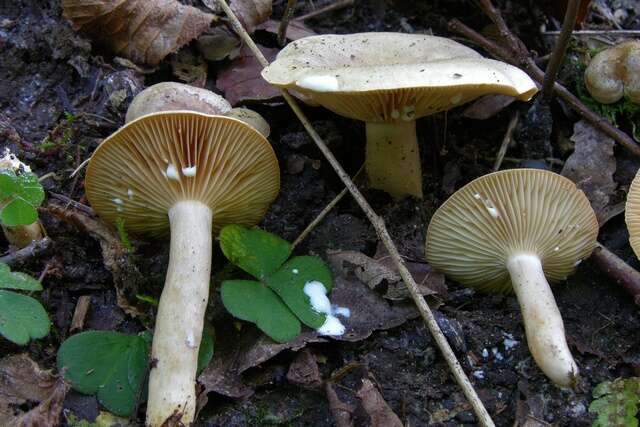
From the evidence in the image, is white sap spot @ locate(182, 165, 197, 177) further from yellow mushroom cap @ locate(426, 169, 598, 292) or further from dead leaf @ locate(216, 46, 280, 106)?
yellow mushroom cap @ locate(426, 169, 598, 292)

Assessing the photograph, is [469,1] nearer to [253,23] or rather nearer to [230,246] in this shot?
[253,23]

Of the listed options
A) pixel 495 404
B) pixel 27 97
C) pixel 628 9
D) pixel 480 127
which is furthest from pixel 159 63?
pixel 628 9

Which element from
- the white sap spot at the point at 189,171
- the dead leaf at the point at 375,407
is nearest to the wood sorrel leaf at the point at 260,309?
the dead leaf at the point at 375,407

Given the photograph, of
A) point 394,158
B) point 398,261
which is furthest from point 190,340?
point 394,158

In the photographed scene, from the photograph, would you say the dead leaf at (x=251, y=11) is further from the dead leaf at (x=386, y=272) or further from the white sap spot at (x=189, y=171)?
the dead leaf at (x=386, y=272)

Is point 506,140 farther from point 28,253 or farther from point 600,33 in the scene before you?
point 28,253

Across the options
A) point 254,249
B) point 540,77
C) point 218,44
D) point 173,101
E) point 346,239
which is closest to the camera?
point 173,101

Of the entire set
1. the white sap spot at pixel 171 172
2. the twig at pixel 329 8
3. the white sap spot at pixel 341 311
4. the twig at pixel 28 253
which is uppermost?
the twig at pixel 329 8
